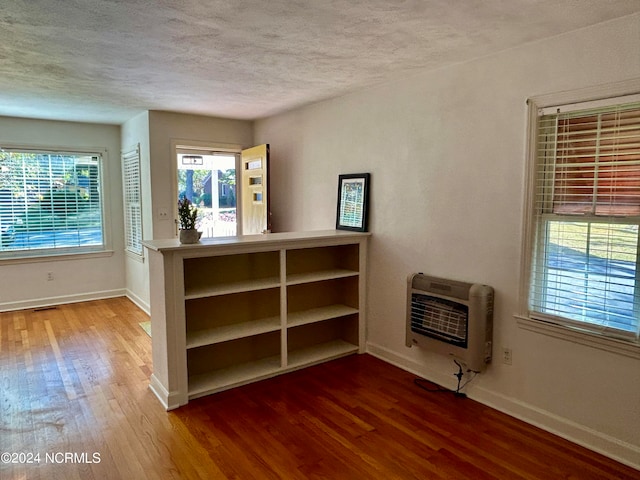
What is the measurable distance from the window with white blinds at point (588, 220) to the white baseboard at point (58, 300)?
5.47 m

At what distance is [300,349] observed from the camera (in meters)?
3.89

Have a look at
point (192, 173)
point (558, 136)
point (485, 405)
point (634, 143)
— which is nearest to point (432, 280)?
point (485, 405)

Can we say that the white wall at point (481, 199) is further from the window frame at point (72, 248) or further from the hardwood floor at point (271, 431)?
the window frame at point (72, 248)

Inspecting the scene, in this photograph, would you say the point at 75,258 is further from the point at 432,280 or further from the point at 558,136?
the point at 558,136

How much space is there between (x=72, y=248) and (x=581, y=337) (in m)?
5.89

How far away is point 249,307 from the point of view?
11.7 ft

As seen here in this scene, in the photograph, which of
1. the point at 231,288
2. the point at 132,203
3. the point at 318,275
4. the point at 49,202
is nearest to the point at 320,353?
the point at 318,275

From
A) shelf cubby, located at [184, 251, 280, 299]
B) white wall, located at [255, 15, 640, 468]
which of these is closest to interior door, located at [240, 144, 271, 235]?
white wall, located at [255, 15, 640, 468]

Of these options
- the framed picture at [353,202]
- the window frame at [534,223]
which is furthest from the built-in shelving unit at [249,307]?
the window frame at [534,223]

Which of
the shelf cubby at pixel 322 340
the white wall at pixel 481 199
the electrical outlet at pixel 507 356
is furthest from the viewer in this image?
the shelf cubby at pixel 322 340

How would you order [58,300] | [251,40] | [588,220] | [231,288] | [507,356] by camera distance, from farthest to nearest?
[58,300] < [231,288] < [507,356] < [251,40] < [588,220]

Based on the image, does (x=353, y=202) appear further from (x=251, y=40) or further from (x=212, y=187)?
(x=212, y=187)

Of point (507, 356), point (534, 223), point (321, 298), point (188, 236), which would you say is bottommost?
point (507, 356)

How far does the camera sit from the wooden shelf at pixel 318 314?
3.61 meters
